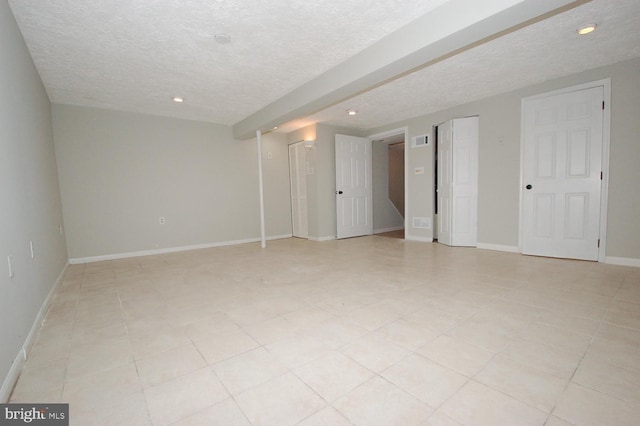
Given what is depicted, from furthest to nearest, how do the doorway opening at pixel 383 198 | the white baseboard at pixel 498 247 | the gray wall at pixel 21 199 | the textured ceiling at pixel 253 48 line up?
the doorway opening at pixel 383 198 < the white baseboard at pixel 498 247 < the textured ceiling at pixel 253 48 < the gray wall at pixel 21 199

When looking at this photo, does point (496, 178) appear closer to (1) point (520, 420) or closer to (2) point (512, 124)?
(2) point (512, 124)

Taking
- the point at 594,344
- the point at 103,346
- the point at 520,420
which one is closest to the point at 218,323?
the point at 103,346

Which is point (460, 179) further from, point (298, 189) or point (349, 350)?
point (349, 350)

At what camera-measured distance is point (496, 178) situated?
4.57 m

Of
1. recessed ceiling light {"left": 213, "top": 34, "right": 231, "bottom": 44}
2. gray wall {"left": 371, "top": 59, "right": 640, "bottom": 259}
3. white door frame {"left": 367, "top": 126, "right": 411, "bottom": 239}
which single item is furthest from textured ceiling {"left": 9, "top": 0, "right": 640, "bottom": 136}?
white door frame {"left": 367, "top": 126, "right": 411, "bottom": 239}

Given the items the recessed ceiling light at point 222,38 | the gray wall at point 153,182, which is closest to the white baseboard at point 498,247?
the gray wall at point 153,182

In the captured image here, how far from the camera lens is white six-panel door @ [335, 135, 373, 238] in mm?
6117

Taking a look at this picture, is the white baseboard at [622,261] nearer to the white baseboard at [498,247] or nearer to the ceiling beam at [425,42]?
the white baseboard at [498,247]

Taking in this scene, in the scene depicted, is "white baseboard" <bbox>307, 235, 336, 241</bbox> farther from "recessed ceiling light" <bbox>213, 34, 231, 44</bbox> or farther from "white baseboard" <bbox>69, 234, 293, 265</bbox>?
"recessed ceiling light" <bbox>213, 34, 231, 44</bbox>

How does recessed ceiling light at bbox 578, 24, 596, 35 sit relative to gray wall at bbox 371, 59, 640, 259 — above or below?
above

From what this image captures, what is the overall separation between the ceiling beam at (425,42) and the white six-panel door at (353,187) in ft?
7.59

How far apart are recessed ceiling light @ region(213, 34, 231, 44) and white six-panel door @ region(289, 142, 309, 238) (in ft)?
12.1

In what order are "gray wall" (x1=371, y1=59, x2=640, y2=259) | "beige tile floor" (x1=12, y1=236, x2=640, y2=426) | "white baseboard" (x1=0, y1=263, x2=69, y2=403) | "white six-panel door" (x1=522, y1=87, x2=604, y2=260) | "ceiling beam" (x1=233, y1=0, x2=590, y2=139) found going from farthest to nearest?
"white six-panel door" (x1=522, y1=87, x2=604, y2=260)
"gray wall" (x1=371, y1=59, x2=640, y2=259)
"ceiling beam" (x1=233, y1=0, x2=590, y2=139)
"white baseboard" (x1=0, y1=263, x2=69, y2=403)
"beige tile floor" (x1=12, y1=236, x2=640, y2=426)

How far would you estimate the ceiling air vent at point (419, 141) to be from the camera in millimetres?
5477
